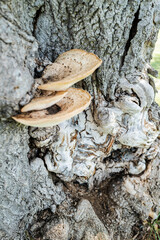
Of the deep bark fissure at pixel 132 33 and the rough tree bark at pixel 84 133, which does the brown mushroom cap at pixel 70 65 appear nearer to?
the rough tree bark at pixel 84 133

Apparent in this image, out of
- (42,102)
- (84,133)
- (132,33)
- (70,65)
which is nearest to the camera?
(42,102)

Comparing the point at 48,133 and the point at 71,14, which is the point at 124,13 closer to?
the point at 71,14

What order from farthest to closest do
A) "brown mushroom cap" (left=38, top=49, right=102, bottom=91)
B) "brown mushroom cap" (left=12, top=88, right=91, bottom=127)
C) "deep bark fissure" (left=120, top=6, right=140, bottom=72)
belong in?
"deep bark fissure" (left=120, top=6, right=140, bottom=72) → "brown mushroom cap" (left=38, top=49, right=102, bottom=91) → "brown mushroom cap" (left=12, top=88, right=91, bottom=127)

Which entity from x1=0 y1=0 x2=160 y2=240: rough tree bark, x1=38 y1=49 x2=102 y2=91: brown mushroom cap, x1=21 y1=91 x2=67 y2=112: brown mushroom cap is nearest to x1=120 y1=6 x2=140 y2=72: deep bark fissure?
x1=0 y1=0 x2=160 y2=240: rough tree bark

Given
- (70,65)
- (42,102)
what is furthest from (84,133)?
(42,102)

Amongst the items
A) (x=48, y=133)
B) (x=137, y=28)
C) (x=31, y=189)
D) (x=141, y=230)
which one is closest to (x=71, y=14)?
(x=137, y=28)

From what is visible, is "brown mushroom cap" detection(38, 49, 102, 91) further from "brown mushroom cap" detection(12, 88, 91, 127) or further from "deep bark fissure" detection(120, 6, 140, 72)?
"deep bark fissure" detection(120, 6, 140, 72)

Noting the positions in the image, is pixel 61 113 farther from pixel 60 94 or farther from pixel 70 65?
pixel 70 65
